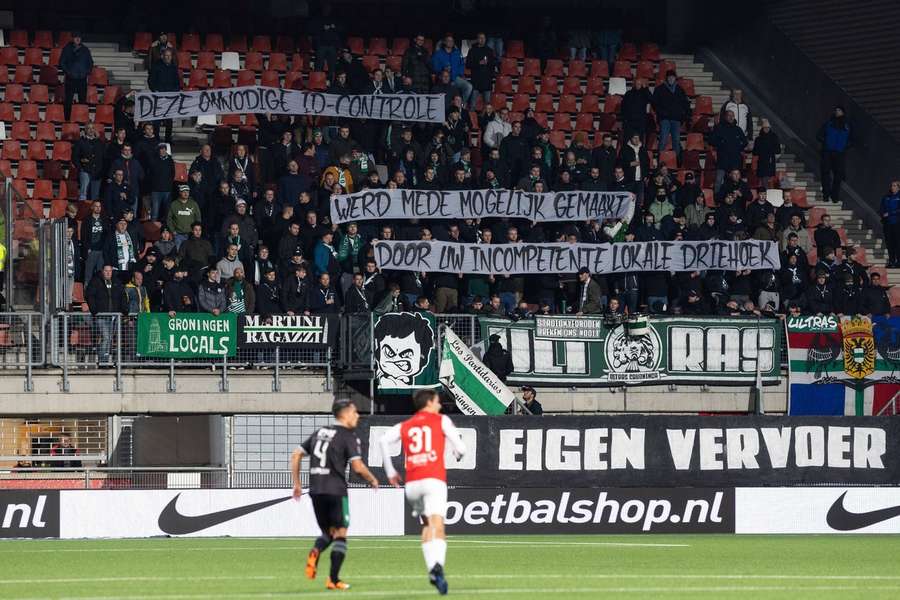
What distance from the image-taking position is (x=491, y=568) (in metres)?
16.3

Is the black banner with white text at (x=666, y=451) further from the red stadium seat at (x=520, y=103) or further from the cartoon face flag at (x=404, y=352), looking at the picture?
the red stadium seat at (x=520, y=103)

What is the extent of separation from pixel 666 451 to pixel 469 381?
3386 mm

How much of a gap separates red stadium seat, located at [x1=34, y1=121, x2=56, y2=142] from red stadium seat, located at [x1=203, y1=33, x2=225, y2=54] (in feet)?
15.6

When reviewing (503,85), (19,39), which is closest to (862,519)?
(503,85)

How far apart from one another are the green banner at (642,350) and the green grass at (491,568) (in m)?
4.70

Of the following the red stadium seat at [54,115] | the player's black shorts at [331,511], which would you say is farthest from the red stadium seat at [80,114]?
the player's black shorts at [331,511]

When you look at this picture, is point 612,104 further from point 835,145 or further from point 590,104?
point 835,145

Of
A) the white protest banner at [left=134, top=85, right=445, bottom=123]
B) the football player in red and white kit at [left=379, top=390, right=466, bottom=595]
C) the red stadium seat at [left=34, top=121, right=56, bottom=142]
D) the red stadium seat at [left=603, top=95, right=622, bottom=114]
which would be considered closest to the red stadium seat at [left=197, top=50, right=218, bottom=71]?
the white protest banner at [left=134, top=85, right=445, bottom=123]

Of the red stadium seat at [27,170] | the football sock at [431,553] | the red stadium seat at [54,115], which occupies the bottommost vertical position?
the football sock at [431,553]

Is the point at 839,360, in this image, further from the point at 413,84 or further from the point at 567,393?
the point at 413,84

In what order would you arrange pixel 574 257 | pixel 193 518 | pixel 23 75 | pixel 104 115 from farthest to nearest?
pixel 23 75 → pixel 104 115 → pixel 574 257 → pixel 193 518

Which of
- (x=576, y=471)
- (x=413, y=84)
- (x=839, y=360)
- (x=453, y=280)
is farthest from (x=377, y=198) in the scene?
(x=839, y=360)

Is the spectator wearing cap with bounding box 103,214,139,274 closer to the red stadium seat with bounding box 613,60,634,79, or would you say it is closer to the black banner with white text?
the black banner with white text

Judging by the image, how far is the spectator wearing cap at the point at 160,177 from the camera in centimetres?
2764
